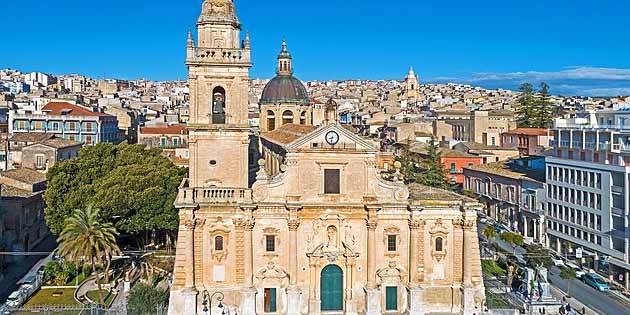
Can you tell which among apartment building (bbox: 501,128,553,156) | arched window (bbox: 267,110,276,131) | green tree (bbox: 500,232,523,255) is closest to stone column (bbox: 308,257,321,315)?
green tree (bbox: 500,232,523,255)

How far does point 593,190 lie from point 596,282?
7.48 metres

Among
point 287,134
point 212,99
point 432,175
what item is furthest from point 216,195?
point 432,175

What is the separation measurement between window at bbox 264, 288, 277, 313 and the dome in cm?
2862

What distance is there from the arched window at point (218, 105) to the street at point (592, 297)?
79.0ft

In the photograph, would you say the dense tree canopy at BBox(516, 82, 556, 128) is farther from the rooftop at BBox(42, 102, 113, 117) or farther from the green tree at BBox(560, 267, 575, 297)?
the green tree at BBox(560, 267, 575, 297)

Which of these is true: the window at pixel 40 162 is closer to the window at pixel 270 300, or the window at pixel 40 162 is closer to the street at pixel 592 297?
the window at pixel 270 300

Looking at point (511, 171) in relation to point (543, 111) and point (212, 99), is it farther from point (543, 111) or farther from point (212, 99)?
point (543, 111)

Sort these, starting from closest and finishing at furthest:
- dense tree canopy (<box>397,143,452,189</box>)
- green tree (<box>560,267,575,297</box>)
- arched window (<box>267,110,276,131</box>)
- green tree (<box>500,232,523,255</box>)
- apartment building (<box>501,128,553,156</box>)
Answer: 1. green tree (<box>560,267,575,297</box>)
2. green tree (<box>500,232,523,255</box>)
3. dense tree canopy (<box>397,143,452,189</box>)
4. arched window (<box>267,110,276,131</box>)
5. apartment building (<box>501,128,553,156</box>)

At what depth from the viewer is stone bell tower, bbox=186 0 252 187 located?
39062 mm

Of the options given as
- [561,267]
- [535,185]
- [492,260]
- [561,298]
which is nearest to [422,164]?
[535,185]

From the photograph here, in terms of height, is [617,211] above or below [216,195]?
below

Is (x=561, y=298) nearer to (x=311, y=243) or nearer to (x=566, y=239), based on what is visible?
(x=566, y=239)

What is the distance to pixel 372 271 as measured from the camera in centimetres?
3969

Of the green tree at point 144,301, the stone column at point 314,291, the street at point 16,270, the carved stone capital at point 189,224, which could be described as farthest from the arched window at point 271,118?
the green tree at point 144,301
